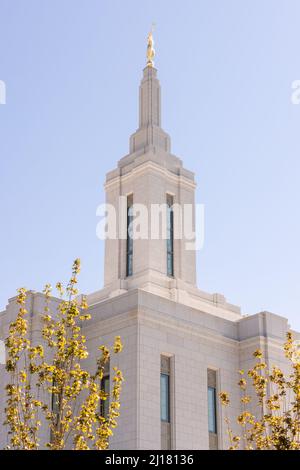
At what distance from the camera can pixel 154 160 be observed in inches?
1708

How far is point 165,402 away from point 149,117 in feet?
65.5

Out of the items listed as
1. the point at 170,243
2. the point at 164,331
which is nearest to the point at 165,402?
the point at 164,331

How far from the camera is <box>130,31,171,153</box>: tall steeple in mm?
45719

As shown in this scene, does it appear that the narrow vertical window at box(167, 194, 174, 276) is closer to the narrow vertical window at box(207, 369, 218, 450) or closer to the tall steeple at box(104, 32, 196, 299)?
the tall steeple at box(104, 32, 196, 299)

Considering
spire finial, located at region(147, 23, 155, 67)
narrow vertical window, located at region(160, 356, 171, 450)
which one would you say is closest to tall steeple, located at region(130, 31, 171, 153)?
spire finial, located at region(147, 23, 155, 67)

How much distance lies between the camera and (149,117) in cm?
4666

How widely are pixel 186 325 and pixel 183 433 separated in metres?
4.60

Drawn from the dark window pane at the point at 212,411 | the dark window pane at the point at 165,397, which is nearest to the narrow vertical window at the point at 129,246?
the dark window pane at the point at 212,411

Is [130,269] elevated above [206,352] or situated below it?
above

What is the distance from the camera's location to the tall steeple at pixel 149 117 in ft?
150

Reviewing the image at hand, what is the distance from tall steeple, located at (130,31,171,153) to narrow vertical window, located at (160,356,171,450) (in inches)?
625

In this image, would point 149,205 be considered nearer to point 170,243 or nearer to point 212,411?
point 170,243
